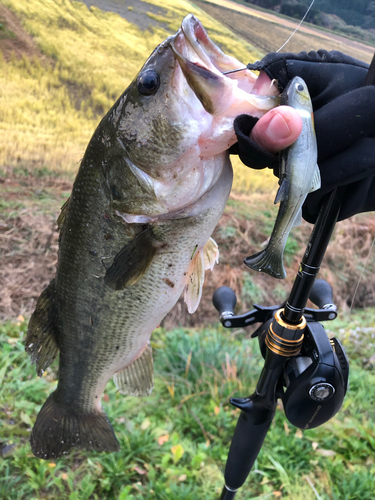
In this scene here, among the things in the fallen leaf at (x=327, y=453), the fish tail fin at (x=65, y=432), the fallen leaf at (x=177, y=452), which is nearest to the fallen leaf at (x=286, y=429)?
the fallen leaf at (x=327, y=453)

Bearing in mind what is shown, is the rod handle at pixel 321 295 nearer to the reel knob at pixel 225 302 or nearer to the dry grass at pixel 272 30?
the reel knob at pixel 225 302

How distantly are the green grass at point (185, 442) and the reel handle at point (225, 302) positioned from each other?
1.01 m

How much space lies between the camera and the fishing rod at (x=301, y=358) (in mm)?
892

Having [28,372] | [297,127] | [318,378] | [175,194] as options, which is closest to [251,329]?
[28,372]

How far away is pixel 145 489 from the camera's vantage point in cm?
167

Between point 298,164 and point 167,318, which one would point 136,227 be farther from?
point 167,318

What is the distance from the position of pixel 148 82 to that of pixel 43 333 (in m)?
0.87

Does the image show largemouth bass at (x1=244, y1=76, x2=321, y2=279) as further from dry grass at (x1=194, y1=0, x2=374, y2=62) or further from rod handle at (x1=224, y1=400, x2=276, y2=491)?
dry grass at (x1=194, y1=0, x2=374, y2=62)

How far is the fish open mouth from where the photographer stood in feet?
2.25

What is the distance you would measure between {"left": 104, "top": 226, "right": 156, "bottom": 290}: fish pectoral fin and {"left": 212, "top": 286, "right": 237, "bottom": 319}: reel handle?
1.16 feet

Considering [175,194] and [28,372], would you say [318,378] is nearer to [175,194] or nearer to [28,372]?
[175,194]

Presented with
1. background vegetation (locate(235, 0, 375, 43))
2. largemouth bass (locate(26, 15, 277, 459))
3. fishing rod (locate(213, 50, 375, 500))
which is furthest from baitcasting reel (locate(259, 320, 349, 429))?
background vegetation (locate(235, 0, 375, 43))

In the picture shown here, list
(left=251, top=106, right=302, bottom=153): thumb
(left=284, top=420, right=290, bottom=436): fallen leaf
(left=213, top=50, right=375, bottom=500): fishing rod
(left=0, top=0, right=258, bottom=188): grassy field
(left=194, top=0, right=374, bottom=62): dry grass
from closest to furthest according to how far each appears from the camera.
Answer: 1. (left=251, top=106, right=302, bottom=153): thumb
2. (left=213, top=50, right=375, bottom=500): fishing rod
3. (left=284, top=420, right=290, bottom=436): fallen leaf
4. (left=0, top=0, right=258, bottom=188): grassy field
5. (left=194, top=0, right=374, bottom=62): dry grass

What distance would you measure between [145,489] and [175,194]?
1.55 metres
